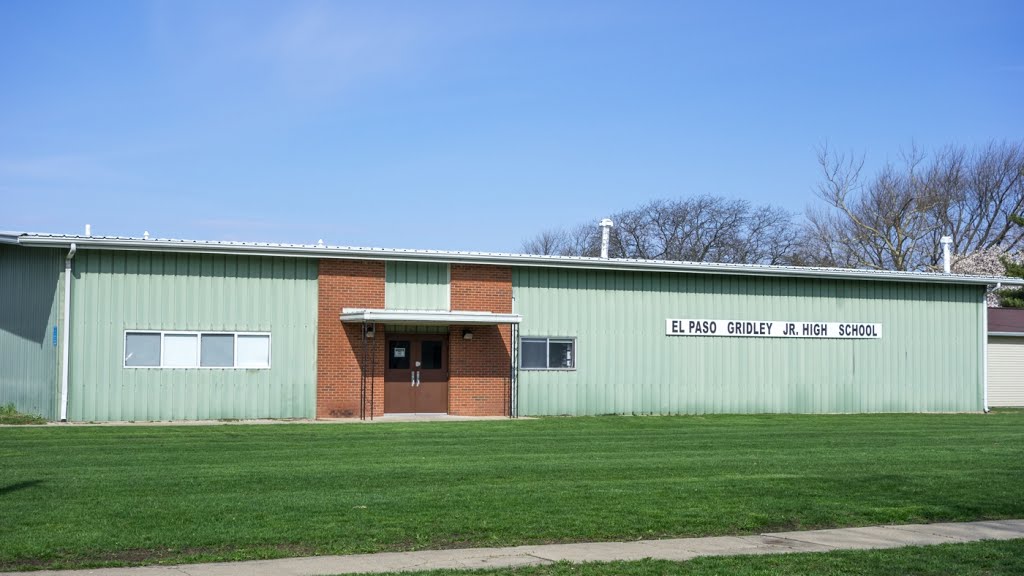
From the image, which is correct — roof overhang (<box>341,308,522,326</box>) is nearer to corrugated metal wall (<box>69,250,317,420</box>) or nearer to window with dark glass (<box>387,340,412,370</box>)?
window with dark glass (<box>387,340,412,370</box>)

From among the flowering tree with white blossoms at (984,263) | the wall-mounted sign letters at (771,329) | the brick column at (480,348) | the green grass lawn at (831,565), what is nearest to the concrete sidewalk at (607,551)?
the green grass lawn at (831,565)

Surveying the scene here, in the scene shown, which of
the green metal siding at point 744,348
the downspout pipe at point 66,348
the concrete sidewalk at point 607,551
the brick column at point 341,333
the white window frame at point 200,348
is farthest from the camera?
the green metal siding at point 744,348

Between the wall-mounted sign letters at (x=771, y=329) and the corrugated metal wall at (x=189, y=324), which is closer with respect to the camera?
the corrugated metal wall at (x=189, y=324)

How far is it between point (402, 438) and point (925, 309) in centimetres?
1781

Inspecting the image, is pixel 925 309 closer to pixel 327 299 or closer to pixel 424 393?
pixel 424 393

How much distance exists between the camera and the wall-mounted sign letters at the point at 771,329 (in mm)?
29125

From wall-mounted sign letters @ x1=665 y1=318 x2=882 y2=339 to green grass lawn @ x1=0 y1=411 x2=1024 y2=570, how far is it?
685 centimetres

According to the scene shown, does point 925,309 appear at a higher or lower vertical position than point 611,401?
higher

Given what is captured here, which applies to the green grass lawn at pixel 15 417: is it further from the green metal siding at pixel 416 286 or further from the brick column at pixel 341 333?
→ the green metal siding at pixel 416 286

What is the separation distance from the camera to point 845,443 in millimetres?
20484

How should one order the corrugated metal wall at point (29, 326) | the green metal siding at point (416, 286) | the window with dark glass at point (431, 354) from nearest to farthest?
the corrugated metal wall at point (29, 326) → the green metal siding at point (416, 286) → the window with dark glass at point (431, 354)

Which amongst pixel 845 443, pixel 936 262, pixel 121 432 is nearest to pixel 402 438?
pixel 121 432

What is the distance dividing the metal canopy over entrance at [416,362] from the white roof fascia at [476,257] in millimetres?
1342

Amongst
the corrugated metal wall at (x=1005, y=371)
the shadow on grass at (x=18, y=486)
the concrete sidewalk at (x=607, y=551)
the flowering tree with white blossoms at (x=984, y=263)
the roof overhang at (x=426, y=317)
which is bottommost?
the concrete sidewalk at (x=607, y=551)
